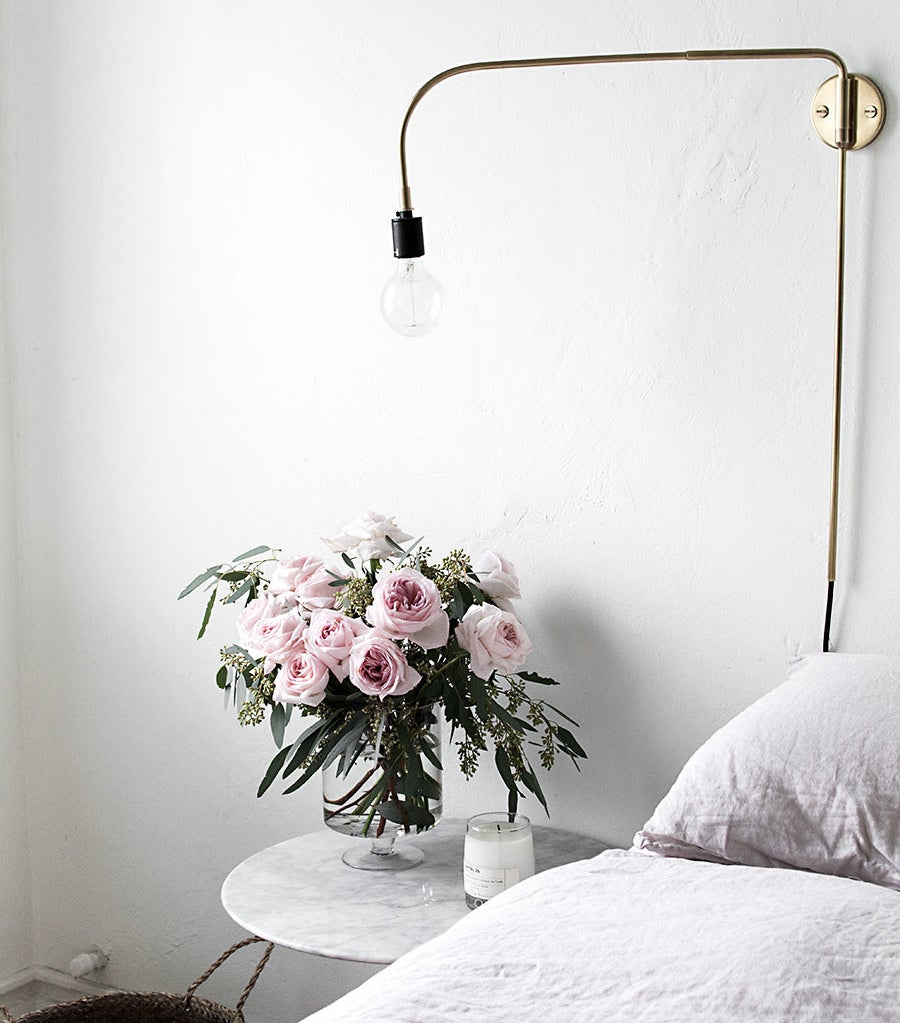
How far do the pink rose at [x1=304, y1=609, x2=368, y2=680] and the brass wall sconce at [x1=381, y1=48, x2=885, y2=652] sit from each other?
0.37 metres

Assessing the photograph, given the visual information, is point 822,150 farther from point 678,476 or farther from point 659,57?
point 678,476

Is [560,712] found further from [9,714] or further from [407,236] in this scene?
[9,714]

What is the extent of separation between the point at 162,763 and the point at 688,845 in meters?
1.14

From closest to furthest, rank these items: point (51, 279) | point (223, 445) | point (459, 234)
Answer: point (459, 234) < point (223, 445) < point (51, 279)

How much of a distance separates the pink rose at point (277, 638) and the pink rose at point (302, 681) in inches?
0.5

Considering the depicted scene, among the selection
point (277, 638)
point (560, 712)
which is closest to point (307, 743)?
point (277, 638)

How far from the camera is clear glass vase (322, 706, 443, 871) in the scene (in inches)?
58.5

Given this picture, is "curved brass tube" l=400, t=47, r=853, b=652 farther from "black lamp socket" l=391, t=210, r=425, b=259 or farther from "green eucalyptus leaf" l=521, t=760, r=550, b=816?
"green eucalyptus leaf" l=521, t=760, r=550, b=816

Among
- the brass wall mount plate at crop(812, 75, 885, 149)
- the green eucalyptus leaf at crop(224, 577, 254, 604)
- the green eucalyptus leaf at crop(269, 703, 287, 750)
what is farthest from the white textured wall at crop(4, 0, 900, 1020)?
the green eucalyptus leaf at crop(269, 703, 287, 750)

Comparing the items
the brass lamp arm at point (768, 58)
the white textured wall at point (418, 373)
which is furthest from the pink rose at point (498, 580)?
the brass lamp arm at point (768, 58)

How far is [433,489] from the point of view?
1769mm

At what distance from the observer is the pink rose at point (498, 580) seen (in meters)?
1.59

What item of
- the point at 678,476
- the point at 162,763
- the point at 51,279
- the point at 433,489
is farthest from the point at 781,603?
the point at 51,279

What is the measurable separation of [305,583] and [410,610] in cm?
18
